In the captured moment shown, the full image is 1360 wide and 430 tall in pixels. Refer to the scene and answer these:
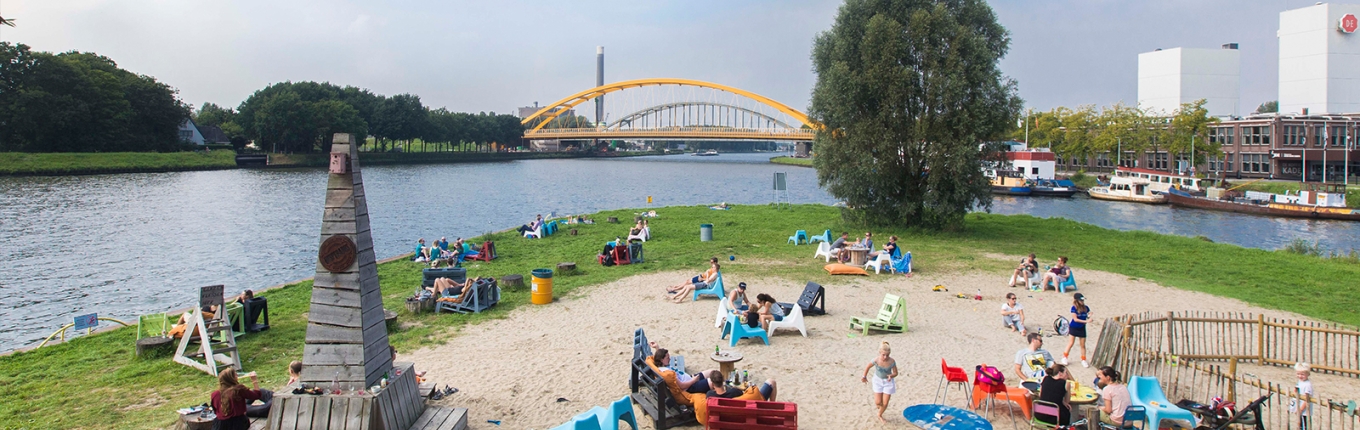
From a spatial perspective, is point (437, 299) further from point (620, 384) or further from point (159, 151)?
point (159, 151)

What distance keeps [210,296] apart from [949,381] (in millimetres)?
10646

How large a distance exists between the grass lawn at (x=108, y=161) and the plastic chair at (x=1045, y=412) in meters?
79.1

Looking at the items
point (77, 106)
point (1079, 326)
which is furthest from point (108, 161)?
point (1079, 326)

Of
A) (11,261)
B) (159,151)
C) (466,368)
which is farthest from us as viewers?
(159,151)

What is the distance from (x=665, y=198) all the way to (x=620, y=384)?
47066 millimetres

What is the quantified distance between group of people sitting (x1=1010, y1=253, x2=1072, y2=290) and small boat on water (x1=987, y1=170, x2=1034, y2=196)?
46309 mm

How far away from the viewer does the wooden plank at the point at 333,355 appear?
24.1ft

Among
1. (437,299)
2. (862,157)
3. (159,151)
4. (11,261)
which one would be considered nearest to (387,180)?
(159,151)

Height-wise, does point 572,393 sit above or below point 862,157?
below

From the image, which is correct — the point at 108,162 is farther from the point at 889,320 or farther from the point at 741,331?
the point at 889,320

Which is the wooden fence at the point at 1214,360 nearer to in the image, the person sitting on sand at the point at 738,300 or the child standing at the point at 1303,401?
the child standing at the point at 1303,401

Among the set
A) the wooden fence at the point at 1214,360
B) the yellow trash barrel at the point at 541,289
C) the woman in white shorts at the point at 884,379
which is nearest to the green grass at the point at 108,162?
the yellow trash barrel at the point at 541,289

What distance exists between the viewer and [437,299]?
14102 millimetres

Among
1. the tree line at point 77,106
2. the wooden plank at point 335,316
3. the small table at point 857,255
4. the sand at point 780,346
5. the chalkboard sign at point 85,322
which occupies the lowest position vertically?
the sand at point 780,346
